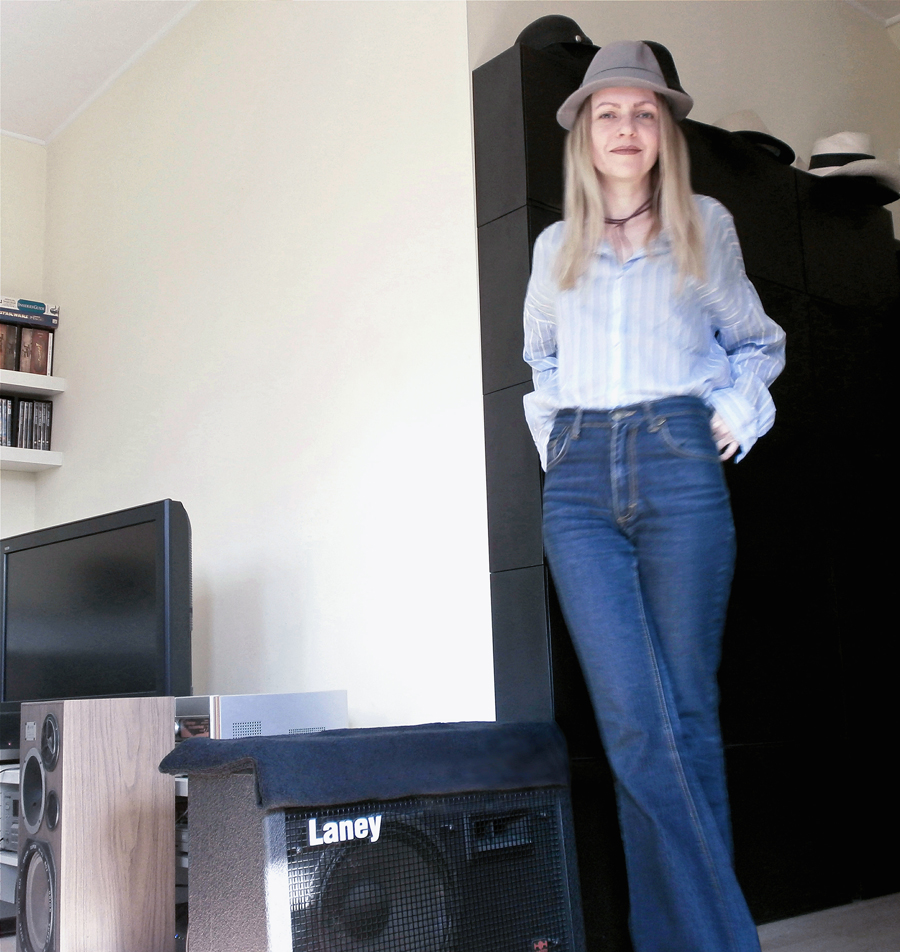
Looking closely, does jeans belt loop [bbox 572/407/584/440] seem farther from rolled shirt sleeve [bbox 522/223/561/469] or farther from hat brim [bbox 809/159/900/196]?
hat brim [bbox 809/159/900/196]

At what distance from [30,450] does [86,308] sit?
572mm

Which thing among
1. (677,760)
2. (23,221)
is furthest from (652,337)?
(23,221)

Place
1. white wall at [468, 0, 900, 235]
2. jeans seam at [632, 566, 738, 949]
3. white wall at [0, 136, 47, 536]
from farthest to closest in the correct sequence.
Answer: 1. white wall at [0, 136, 47, 536]
2. white wall at [468, 0, 900, 235]
3. jeans seam at [632, 566, 738, 949]

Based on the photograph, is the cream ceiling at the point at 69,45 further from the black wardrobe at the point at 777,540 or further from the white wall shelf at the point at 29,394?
the black wardrobe at the point at 777,540

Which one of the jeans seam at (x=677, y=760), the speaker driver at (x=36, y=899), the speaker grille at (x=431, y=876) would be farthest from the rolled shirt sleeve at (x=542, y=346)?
the speaker driver at (x=36, y=899)

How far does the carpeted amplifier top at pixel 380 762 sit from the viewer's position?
58.4 inches

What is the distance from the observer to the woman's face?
78.4 inches

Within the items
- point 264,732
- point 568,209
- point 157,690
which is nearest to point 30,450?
point 157,690

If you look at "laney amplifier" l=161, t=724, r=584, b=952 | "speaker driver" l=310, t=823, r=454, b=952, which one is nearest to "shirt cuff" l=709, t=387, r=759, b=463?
"laney amplifier" l=161, t=724, r=584, b=952

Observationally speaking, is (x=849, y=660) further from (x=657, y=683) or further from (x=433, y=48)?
(x=433, y=48)

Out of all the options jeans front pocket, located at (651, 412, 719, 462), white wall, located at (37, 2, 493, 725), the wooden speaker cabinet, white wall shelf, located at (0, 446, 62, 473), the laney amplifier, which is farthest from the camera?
white wall shelf, located at (0, 446, 62, 473)

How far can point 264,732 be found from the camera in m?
2.29

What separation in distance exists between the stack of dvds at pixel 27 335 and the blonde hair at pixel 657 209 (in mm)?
2656

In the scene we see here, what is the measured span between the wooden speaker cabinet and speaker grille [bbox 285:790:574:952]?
2.27 feet
